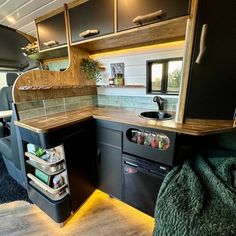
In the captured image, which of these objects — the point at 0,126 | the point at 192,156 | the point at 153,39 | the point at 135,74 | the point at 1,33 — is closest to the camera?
the point at 192,156

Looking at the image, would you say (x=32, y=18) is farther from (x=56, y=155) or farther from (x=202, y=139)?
(x=202, y=139)

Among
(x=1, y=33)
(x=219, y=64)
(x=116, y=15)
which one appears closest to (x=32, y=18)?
(x=1, y=33)

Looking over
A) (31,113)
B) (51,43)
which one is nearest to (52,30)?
(51,43)

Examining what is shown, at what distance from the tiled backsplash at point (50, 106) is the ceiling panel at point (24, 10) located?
1.06 meters

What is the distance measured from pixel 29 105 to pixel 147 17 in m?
1.30

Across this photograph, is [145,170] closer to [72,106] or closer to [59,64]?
[72,106]

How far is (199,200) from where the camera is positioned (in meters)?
0.79

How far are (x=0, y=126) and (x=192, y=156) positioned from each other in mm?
3202

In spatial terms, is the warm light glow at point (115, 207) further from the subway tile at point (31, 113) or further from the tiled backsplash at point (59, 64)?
the tiled backsplash at point (59, 64)

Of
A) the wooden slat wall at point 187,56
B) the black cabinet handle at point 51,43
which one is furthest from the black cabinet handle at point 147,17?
the black cabinet handle at point 51,43

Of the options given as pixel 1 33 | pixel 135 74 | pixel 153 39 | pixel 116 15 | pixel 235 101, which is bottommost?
pixel 235 101

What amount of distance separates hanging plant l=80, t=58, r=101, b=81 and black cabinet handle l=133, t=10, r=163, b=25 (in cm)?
84

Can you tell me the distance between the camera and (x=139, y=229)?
4.20ft

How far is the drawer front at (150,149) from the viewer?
3.48 ft
